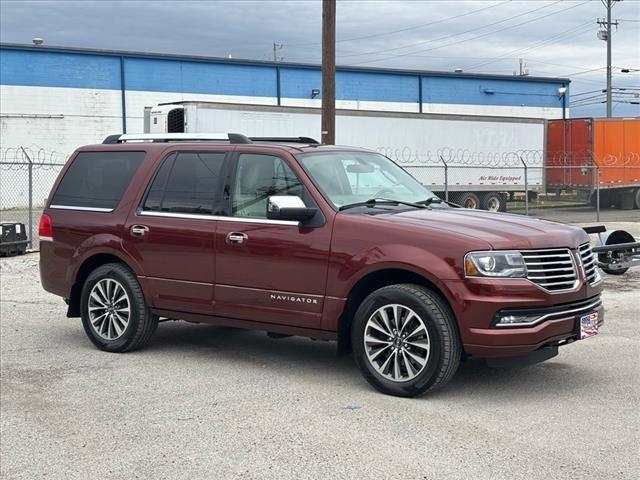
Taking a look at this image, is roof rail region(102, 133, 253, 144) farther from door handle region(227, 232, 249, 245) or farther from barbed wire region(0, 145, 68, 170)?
barbed wire region(0, 145, 68, 170)

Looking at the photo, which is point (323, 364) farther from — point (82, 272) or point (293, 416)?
point (82, 272)

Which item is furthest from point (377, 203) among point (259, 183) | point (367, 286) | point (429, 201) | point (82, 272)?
point (82, 272)

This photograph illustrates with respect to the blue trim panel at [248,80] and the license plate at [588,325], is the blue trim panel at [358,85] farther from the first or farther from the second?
the license plate at [588,325]

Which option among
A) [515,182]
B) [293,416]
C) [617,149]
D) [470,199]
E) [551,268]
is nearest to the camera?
[293,416]

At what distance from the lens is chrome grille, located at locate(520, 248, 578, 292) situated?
575 cm

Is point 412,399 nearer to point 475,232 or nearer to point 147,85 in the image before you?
point 475,232

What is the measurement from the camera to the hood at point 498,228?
5.80 meters

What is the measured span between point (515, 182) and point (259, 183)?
23.6m

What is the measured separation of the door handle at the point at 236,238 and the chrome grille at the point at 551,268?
7.51 feet

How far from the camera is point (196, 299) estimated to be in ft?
23.4

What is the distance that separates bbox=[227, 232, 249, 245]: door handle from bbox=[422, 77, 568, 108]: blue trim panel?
41048mm

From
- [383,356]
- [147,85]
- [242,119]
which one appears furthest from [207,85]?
[383,356]

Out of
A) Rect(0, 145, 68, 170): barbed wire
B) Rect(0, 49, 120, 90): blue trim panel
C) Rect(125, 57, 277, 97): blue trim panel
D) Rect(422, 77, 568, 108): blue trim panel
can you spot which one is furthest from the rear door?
Rect(422, 77, 568, 108): blue trim panel

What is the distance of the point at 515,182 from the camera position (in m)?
29.2
